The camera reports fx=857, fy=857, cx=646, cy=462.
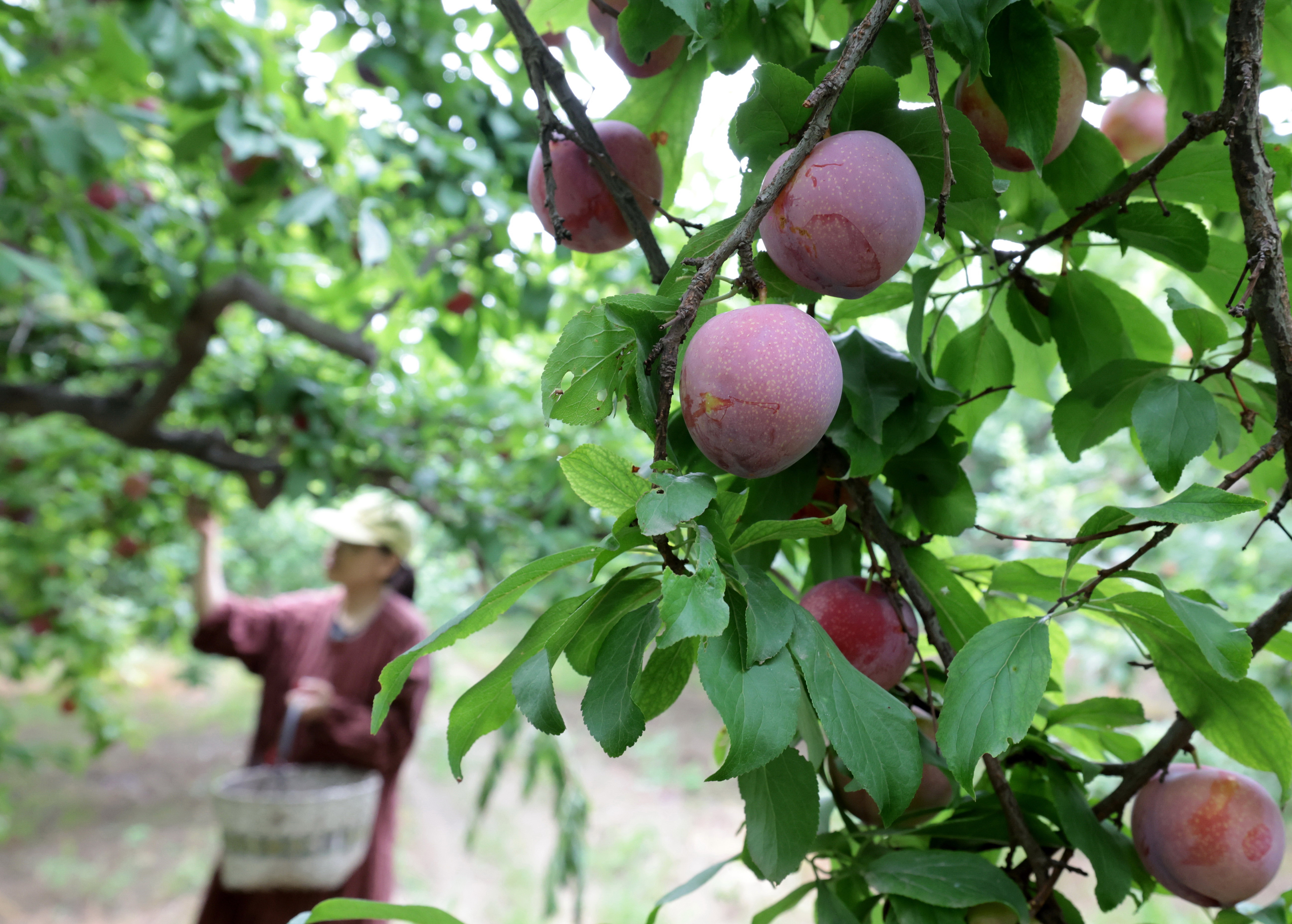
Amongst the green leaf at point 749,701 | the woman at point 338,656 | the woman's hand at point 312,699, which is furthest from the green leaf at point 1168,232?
the woman's hand at point 312,699

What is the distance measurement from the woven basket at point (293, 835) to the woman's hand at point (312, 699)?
18 centimetres

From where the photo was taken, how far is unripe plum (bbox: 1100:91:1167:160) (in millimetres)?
640

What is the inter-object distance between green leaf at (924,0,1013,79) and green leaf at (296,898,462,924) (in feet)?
1.41

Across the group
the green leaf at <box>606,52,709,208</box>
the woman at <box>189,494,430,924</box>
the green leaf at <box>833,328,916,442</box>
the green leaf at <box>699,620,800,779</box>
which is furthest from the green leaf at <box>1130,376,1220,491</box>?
the woman at <box>189,494,430,924</box>

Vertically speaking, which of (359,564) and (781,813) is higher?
(359,564)

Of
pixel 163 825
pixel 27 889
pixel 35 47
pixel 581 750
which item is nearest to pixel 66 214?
pixel 35 47

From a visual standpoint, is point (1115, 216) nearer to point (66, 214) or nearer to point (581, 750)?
point (66, 214)

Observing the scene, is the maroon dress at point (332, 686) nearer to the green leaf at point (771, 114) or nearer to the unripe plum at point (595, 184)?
the unripe plum at point (595, 184)

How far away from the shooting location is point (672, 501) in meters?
0.29

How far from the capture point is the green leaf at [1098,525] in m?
0.37

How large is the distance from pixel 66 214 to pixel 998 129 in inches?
67.6

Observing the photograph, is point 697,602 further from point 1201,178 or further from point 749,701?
point 1201,178

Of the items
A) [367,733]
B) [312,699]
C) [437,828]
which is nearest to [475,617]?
[367,733]

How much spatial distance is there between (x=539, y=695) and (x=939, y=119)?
280 millimetres
